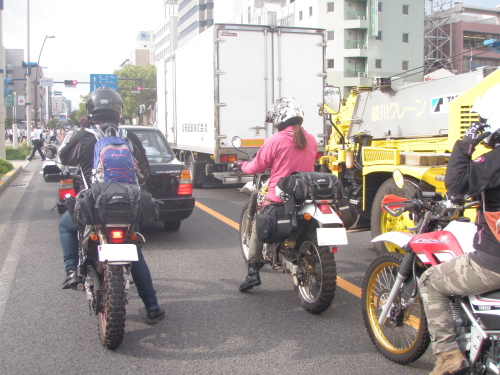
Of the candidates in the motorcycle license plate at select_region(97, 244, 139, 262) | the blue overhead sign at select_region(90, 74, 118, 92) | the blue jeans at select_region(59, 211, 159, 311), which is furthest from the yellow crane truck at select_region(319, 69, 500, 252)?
the blue overhead sign at select_region(90, 74, 118, 92)

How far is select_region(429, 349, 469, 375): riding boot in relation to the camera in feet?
9.25

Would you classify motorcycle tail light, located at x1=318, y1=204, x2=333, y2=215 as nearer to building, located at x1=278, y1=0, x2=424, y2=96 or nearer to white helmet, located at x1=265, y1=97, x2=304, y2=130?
white helmet, located at x1=265, y1=97, x2=304, y2=130

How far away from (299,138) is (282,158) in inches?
8.9

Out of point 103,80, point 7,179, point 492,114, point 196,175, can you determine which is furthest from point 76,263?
point 103,80

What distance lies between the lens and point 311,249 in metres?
4.57

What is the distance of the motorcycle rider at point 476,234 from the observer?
8.77 ft

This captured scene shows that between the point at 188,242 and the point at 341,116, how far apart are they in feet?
11.4

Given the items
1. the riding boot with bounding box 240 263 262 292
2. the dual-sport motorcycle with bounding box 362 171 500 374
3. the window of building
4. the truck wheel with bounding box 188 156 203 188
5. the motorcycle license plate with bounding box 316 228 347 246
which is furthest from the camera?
the window of building

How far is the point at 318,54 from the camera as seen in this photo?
12031mm

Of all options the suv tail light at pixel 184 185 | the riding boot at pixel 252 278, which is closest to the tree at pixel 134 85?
the suv tail light at pixel 184 185

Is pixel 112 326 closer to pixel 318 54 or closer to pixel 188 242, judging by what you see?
pixel 188 242

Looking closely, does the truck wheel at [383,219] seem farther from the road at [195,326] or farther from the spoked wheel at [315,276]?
the spoked wheel at [315,276]

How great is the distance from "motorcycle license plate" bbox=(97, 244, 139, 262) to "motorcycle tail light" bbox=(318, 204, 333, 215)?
5.07 ft

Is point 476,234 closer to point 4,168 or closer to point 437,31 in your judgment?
point 4,168
